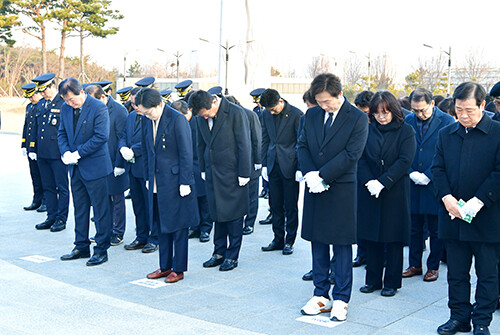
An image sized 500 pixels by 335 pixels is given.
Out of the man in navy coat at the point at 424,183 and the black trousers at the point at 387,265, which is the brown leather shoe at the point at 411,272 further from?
the black trousers at the point at 387,265

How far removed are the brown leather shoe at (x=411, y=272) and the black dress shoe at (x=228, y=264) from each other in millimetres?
1788

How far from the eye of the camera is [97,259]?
24.3 ft

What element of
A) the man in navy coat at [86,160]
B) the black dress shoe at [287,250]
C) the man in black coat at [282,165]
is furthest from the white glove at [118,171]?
the black dress shoe at [287,250]

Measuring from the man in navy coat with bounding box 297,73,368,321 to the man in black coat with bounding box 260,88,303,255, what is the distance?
2.44m

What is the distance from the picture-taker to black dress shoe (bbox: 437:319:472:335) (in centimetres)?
496

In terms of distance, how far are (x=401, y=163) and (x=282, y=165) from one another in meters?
2.25

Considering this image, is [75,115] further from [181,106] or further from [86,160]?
[181,106]

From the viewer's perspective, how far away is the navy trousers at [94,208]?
7.44 m

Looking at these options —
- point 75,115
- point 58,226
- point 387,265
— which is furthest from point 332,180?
point 58,226

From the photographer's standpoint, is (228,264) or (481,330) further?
(228,264)

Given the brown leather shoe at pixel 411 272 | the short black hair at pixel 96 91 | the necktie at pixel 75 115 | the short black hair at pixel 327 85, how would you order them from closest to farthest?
the short black hair at pixel 327 85 < the brown leather shoe at pixel 411 272 < the necktie at pixel 75 115 < the short black hair at pixel 96 91

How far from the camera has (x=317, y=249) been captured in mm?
5535

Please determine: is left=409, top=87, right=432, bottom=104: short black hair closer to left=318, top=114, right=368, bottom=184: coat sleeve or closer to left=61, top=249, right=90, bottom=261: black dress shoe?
left=318, top=114, right=368, bottom=184: coat sleeve

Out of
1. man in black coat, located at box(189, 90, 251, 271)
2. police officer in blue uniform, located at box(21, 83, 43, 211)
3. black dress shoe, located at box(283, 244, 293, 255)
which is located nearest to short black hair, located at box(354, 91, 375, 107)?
man in black coat, located at box(189, 90, 251, 271)
